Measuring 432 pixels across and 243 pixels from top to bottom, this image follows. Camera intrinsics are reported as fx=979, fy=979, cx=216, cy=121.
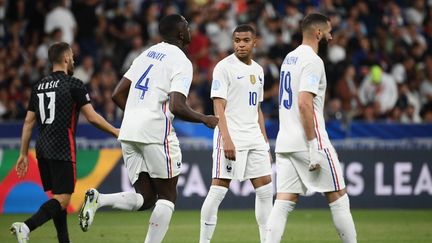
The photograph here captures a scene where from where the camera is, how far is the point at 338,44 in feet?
68.8

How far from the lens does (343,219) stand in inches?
340

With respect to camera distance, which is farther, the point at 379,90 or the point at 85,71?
the point at 379,90

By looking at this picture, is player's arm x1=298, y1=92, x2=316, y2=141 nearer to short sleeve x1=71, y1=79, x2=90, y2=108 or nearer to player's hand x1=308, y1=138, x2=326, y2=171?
player's hand x1=308, y1=138, x2=326, y2=171

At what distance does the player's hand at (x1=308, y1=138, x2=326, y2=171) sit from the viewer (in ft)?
28.0

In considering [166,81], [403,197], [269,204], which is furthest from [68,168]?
[403,197]

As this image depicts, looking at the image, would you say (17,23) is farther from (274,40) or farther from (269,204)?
(269,204)

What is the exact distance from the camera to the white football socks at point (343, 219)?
8648 millimetres

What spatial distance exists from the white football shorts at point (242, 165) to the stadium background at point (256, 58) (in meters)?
6.09

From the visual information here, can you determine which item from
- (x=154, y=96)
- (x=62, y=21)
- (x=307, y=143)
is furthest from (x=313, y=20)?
(x=62, y=21)

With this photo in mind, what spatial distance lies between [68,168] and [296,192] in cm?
228

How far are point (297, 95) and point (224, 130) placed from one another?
1298 mm

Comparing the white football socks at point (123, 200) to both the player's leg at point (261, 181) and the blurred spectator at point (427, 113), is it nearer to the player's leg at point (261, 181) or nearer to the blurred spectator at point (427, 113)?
the player's leg at point (261, 181)

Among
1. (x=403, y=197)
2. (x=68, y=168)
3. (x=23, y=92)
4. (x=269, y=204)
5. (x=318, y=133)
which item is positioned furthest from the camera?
(x=23, y=92)

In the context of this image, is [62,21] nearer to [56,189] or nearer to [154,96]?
[56,189]
